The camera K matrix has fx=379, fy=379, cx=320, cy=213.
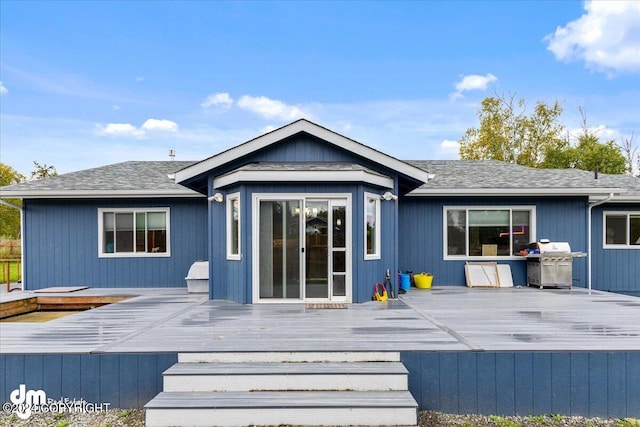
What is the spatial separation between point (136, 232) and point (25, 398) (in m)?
5.82

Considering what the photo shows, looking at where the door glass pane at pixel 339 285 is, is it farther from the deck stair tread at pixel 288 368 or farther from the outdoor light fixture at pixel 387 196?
the deck stair tread at pixel 288 368

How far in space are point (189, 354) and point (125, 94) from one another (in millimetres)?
20207

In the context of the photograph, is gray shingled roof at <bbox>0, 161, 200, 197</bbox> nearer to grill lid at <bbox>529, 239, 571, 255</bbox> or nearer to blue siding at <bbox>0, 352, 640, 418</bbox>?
blue siding at <bbox>0, 352, 640, 418</bbox>

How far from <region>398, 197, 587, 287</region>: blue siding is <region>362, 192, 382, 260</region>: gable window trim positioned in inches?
92.3

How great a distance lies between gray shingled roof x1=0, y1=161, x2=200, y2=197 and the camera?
9.02 m

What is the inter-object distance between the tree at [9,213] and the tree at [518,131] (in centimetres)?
3200

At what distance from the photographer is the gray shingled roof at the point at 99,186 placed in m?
9.02

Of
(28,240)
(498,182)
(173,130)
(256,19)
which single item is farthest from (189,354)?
(173,130)

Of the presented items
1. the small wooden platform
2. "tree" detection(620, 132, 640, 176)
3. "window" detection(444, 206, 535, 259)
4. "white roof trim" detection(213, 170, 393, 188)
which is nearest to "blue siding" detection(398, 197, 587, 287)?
"window" detection(444, 206, 535, 259)

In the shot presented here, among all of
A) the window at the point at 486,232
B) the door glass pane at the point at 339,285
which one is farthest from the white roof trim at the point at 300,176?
the window at the point at 486,232

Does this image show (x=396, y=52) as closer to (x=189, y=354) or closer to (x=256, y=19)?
(x=256, y=19)

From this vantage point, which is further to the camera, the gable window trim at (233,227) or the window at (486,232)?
the window at (486,232)

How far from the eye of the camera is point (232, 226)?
295 inches

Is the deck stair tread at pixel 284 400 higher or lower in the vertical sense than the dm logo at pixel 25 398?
higher
